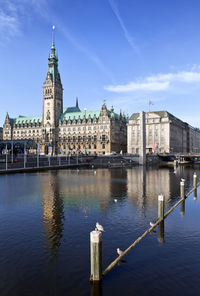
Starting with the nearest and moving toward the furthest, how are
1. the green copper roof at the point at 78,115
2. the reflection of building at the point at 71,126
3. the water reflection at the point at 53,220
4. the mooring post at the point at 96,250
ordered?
the mooring post at the point at 96,250 → the water reflection at the point at 53,220 → the reflection of building at the point at 71,126 → the green copper roof at the point at 78,115

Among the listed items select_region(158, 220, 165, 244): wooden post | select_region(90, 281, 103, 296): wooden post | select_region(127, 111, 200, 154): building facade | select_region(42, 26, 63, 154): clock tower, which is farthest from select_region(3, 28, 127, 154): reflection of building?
select_region(90, 281, 103, 296): wooden post

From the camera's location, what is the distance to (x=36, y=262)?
1534 cm

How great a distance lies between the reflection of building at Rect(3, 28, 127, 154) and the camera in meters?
168

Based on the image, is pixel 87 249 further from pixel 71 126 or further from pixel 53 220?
pixel 71 126

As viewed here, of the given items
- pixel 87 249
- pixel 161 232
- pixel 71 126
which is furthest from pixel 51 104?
pixel 87 249

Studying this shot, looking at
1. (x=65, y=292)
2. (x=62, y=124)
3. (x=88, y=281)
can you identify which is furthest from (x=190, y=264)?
(x=62, y=124)

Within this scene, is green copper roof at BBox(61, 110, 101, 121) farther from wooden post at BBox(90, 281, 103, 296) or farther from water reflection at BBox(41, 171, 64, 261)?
wooden post at BBox(90, 281, 103, 296)

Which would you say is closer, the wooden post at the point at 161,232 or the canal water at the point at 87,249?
the canal water at the point at 87,249

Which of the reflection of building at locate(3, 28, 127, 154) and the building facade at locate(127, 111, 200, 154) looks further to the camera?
the reflection of building at locate(3, 28, 127, 154)

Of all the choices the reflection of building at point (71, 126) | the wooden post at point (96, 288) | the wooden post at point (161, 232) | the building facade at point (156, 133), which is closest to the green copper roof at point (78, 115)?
the reflection of building at point (71, 126)

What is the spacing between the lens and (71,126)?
588 ft

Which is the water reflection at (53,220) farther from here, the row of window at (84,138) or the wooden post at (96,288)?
the row of window at (84,138)

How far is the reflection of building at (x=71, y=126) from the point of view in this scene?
6604 inches

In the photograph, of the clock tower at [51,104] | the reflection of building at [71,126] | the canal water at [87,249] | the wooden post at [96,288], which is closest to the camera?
the wooden post at [96,288]
